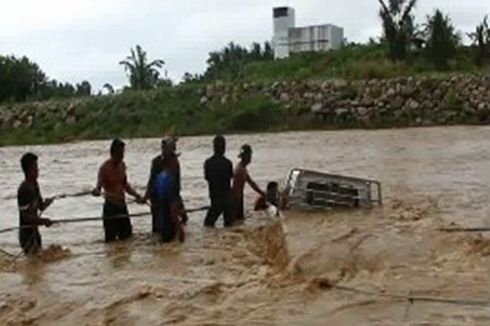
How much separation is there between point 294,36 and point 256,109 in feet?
54.0

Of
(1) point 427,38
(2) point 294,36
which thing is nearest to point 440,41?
(1) point 427,38

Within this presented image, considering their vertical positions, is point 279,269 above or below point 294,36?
below

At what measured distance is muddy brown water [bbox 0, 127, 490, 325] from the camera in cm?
746

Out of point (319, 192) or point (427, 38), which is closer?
point (319, 192)

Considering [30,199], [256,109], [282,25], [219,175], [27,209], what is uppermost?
[282,25]

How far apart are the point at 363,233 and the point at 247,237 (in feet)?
5.58

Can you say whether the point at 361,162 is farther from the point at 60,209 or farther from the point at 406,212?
the point at 406,212

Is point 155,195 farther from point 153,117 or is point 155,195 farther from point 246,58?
point 246,58

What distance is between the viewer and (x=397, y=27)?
3644cm

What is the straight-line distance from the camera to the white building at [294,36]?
49.2 meters

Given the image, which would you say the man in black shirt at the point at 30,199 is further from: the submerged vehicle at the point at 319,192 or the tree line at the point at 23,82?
the tree line at the point at 23,82

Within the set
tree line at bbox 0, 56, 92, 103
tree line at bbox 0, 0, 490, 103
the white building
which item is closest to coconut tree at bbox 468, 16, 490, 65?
tree line at bbox 0, 0, 490, 103

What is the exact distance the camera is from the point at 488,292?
7.30 meters

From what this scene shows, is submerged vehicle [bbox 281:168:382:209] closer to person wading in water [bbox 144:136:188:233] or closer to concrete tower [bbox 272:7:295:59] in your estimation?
person wading in water [bbox 144:136:188:233]
